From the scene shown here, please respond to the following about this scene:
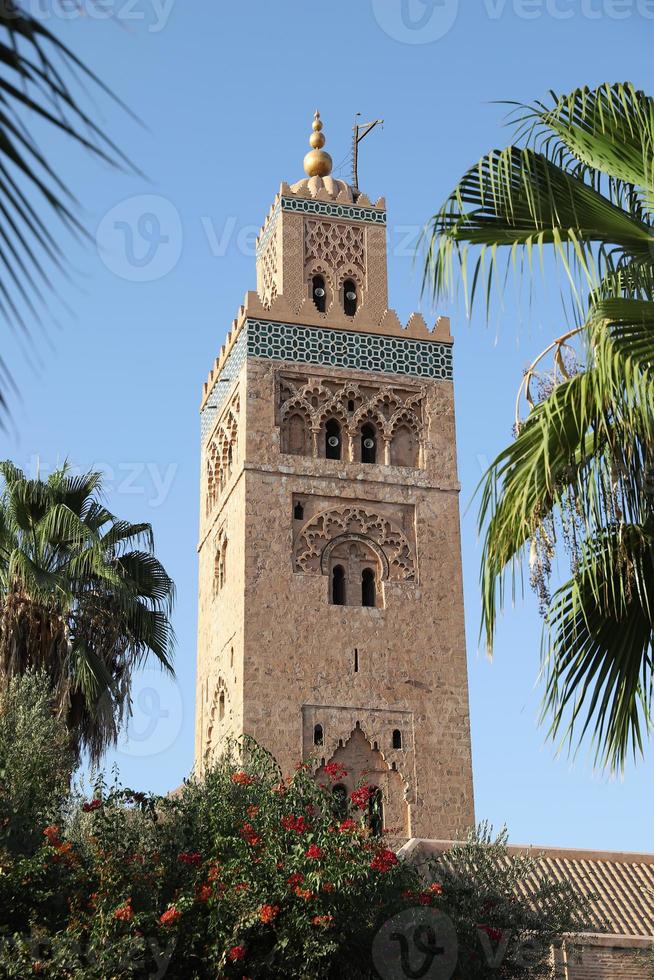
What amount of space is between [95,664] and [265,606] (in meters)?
10.5

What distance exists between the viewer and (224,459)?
2802cm

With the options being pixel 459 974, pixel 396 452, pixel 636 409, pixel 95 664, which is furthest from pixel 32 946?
pixel 396 452

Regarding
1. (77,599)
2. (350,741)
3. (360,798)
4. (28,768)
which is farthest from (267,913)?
(350,741)

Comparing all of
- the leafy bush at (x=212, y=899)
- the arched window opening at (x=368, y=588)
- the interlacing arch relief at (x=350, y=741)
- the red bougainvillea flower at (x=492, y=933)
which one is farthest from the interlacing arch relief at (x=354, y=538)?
the red bougainvillea flower at (x=492, y=933)

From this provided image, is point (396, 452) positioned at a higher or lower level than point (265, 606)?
higher

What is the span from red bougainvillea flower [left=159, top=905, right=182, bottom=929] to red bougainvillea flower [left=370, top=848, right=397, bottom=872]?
1.47 m

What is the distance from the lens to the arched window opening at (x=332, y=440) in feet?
87.5

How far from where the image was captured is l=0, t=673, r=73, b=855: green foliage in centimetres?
1078

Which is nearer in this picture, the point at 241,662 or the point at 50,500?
the point at 50,500

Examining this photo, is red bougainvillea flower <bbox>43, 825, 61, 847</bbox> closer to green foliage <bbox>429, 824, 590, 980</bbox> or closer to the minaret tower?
green foliage <bbox>429, 824, 590, 980</bbox>

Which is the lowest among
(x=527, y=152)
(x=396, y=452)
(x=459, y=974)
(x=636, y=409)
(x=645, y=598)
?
(x=459, y=974)

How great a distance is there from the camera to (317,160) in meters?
29.5

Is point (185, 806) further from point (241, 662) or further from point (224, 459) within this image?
point (224, 459)

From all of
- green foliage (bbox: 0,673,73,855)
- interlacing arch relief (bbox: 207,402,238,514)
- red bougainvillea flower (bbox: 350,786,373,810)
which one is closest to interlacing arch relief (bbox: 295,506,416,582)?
interlacing arch relief (bbox: 207,402,238,514)
